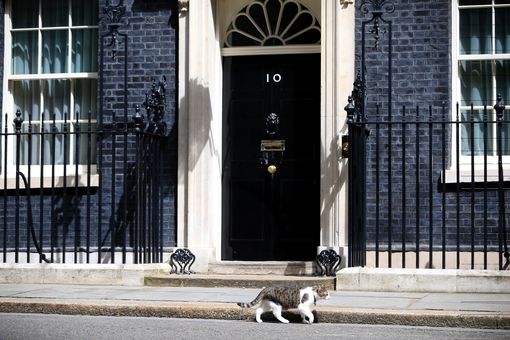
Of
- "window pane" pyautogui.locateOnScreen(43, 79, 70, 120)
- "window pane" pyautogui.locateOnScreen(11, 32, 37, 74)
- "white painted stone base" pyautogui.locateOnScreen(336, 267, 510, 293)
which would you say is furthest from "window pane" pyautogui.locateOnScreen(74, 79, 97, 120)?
"white painted stone base" pyautogui.locateOnScreen(336, 267, 510, 293)

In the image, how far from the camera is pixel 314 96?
13.0 metres

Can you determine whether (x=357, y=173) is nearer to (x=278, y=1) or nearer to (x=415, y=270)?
(x=415, y=270)

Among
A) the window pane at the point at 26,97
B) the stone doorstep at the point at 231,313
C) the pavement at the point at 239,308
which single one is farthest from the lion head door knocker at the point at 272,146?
the stone doorstep at the point at 231,313

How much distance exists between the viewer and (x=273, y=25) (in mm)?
13289

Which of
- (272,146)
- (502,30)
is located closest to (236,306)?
(272,146)

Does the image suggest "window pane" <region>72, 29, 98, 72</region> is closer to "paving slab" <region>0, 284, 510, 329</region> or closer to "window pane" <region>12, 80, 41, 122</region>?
"window pane" <region>12, 80, 41, 122</region>

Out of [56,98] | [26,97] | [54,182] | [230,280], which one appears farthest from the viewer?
[26,97]

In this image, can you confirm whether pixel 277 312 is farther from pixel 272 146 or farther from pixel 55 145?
pixel 55 145

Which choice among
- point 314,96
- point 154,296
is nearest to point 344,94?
point 314,96

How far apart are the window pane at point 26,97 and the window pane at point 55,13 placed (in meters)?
0.81

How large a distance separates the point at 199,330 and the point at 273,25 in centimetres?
538

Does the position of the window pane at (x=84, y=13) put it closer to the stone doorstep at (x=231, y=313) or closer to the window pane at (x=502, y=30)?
the stone doorstep at (x=231, y=313)

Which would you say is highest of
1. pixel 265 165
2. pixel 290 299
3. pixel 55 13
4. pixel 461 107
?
pixel 55 13

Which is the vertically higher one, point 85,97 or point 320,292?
point 85,97
